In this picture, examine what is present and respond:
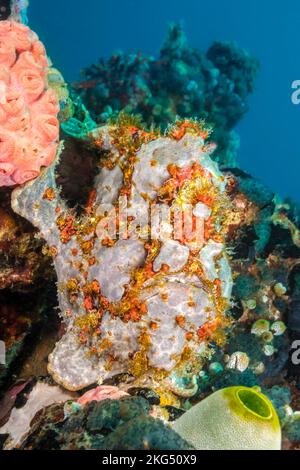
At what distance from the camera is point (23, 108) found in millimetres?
3189

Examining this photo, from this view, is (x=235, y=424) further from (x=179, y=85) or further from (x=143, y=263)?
(x=179, y=85)

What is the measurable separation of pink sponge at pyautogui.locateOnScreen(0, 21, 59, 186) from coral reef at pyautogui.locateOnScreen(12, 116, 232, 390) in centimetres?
24

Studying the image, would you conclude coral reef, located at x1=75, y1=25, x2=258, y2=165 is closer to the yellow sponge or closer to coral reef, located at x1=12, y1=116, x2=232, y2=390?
coral reef, located at x1=12, y1=116, x2=232, y2=390

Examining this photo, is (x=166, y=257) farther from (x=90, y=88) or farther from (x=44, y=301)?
(x=90, y=88)

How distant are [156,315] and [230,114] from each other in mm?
→ 12269

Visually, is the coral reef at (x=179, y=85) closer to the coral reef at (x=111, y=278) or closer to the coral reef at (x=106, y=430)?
the coral reef at (x=111, y=278)

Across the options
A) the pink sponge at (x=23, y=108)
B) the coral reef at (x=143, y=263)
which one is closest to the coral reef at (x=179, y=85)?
the pink sponge at (x=23, y=108)

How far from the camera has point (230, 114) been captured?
1380cm

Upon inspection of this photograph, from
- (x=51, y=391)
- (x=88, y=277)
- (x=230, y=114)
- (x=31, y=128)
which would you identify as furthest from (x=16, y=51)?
(x=230, y=114)

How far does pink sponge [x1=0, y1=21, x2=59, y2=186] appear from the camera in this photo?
3160 mm

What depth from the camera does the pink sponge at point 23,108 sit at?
124 inches

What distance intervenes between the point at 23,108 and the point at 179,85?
9562mm

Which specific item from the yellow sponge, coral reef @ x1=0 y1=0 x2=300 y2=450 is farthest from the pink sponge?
the yellow sponge

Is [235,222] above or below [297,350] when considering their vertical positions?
above
